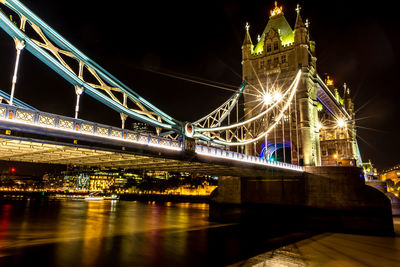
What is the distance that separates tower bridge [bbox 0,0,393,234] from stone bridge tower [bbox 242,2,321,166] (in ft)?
0.42

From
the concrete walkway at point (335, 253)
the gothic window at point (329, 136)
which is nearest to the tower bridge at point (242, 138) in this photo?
the gothic window at point (329, 136)

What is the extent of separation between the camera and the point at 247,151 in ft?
121

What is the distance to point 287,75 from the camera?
3694cm

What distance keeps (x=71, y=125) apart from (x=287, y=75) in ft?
101

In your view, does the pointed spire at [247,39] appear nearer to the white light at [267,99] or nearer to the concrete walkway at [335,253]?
the white light at [267,99]

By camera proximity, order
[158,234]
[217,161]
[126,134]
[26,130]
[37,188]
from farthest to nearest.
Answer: [37,188] → [158,234] → [217,161] → [126,134] → [26,130]

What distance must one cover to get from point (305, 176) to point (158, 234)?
14.9 metres

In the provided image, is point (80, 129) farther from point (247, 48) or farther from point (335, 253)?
point (247, 48)

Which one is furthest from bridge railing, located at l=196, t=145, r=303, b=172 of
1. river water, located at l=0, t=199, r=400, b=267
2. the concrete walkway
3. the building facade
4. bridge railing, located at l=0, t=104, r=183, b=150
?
the building facade

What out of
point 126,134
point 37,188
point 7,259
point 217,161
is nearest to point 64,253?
point 7,259

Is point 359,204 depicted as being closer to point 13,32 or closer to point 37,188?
point 13,32

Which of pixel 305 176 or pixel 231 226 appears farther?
pixel 305 176

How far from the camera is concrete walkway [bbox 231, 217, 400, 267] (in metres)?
13.6

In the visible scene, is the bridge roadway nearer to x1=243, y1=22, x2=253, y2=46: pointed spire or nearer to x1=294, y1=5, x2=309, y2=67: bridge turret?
x1=294, y1=5, x2=309, y2=67: bridge turret
